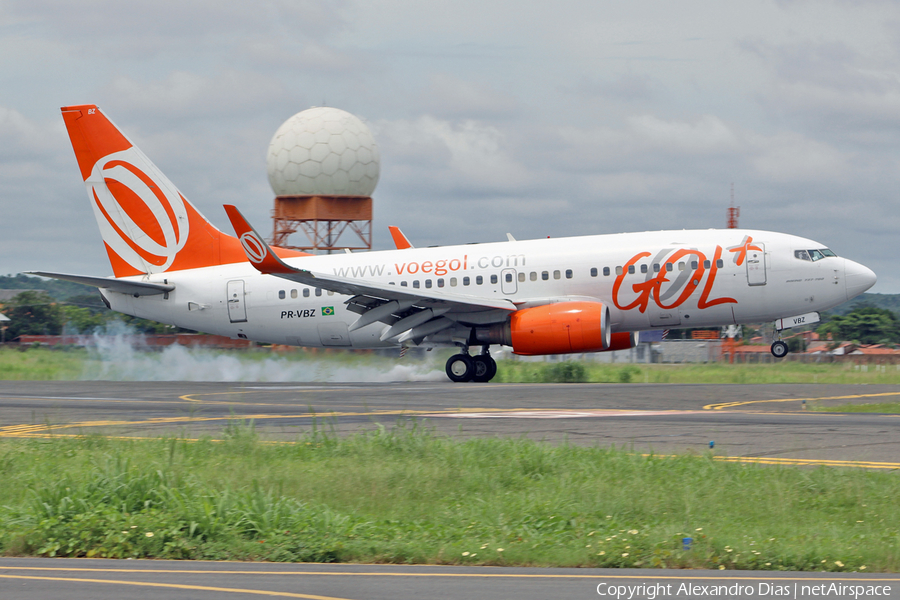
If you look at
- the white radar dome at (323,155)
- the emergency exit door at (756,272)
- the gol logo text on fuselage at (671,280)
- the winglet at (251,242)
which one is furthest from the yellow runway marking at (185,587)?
the white radar dome at (323,155)

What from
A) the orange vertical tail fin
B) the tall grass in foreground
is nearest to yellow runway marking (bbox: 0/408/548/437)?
the tall grass in foreground

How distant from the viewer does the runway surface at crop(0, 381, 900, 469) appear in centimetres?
1370

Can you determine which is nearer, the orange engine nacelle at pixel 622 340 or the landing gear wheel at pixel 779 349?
the landing gear wheel at pixel 779 349

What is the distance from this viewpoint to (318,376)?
3130 cm

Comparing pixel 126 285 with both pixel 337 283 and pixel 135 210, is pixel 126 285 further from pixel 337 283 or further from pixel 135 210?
pixel 337 283

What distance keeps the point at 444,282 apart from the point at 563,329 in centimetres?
471

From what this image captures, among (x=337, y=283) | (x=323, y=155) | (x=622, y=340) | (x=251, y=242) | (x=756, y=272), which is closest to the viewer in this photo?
(x=251, y=242)

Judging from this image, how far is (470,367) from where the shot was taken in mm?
28047

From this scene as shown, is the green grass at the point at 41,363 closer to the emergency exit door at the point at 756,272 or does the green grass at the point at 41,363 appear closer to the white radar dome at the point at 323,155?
the white radar dome at the point at 323,155

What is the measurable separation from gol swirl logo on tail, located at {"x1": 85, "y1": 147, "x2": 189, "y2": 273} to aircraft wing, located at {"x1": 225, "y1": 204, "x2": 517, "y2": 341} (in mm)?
6287

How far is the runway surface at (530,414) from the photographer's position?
13703 mm

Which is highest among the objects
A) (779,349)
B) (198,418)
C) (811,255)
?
(811,255)

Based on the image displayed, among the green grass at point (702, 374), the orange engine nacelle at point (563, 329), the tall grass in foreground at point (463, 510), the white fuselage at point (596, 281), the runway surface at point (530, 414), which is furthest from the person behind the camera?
the green grass at point (702, 374)

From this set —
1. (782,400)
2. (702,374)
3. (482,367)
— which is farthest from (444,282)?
(702,374)
